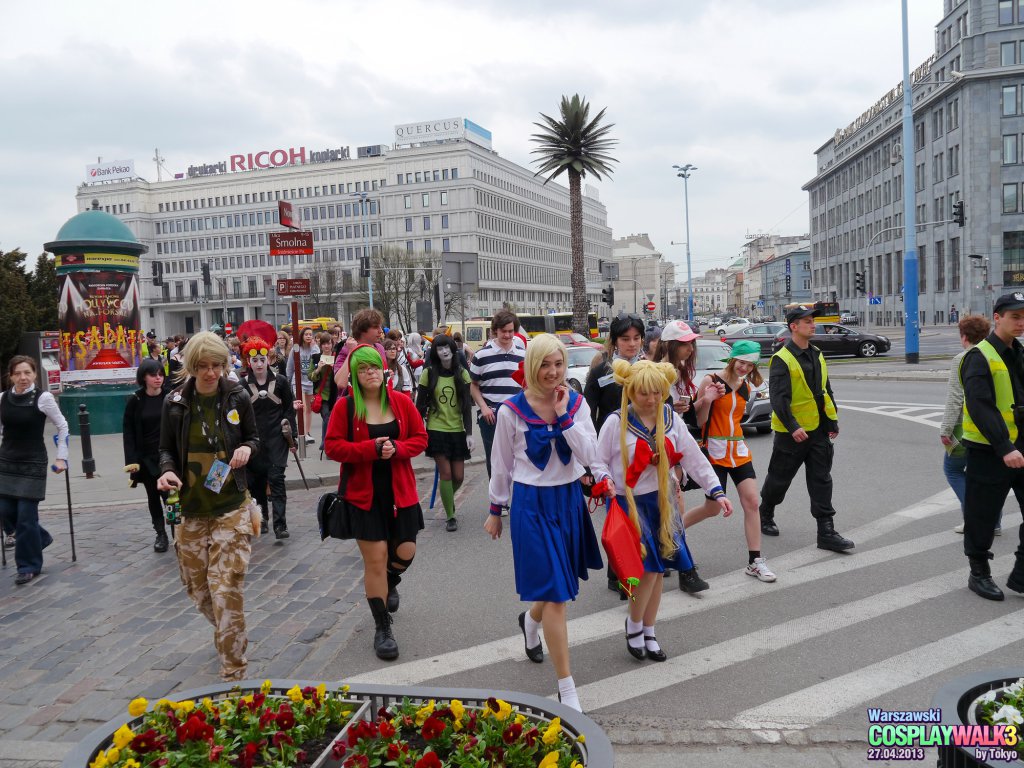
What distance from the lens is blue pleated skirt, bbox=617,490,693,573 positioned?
14.9ft

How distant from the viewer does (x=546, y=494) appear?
4.24 m

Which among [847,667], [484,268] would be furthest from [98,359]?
[484,268]

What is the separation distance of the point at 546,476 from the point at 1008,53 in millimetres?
76594

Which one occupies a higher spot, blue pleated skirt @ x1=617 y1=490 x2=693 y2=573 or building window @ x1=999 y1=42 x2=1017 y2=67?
building window @ x1=999 y1=42 x2=1017 y2=67

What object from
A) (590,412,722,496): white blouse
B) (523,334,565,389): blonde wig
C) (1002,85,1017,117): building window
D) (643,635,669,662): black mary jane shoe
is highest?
(1002,85,1017,117): building window

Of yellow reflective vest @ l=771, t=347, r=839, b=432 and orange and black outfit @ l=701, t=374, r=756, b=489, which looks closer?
orange and black outfit @ l=701, t=374, r=756, b=489

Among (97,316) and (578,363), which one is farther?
(578,363)

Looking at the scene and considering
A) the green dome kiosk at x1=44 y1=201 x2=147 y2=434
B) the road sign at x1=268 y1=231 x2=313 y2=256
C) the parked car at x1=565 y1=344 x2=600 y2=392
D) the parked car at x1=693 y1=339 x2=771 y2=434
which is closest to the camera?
the road sign at x1=268 y1=231 x2=313 y2=256

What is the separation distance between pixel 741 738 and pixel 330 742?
190 cm

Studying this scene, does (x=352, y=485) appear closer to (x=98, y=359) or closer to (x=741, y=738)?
(x=741, y=738)

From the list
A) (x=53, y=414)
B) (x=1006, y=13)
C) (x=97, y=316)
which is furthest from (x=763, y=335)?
(x=1006, y=13)

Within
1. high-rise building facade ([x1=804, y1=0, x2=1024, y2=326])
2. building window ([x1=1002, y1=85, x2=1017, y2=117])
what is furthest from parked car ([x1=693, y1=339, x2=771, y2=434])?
building window ([x1=1002, y1=85, x2=1017, y2=117])

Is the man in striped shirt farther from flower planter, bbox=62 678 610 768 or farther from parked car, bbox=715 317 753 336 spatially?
parked car, bbox=715 317 753 336

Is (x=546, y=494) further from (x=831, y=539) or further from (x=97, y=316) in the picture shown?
(x=97, y=316)
